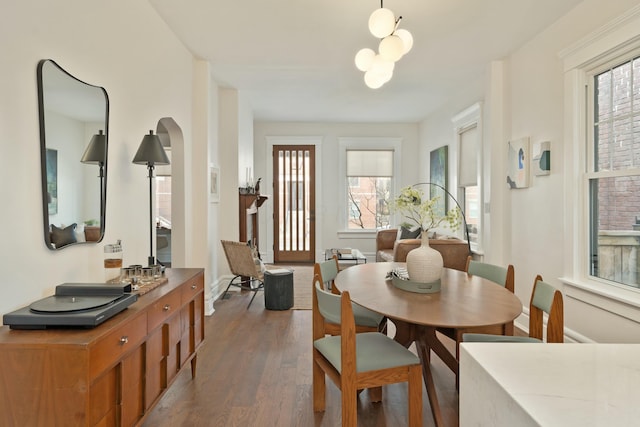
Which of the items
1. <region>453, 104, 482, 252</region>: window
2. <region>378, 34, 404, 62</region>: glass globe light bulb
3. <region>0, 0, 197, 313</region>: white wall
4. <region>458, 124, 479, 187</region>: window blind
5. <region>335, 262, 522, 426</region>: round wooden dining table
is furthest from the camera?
<region>458, 124, 479, 187</region>: window blind

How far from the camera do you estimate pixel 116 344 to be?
5.03 feet

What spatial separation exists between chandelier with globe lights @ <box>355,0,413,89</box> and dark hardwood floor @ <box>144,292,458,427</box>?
2.22m

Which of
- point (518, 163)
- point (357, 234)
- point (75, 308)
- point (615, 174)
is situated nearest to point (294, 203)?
point (357, 234)

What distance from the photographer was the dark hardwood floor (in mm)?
2207

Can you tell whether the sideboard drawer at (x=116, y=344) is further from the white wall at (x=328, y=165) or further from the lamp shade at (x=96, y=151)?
the white wall at (x=328, y=165)

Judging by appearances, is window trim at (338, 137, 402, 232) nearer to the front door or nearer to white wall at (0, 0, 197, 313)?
the front door

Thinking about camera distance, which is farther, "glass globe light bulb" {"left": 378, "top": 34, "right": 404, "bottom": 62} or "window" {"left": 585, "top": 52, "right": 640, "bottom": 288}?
"window" {"left": 585, "top": 52, "right": 640, "bottom": 288}

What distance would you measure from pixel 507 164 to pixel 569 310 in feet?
5.37

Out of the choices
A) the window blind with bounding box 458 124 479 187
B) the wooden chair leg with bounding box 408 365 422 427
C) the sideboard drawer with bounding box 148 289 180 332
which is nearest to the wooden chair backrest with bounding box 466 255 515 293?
the wooden chair leg with bounding box 408 365 422 427

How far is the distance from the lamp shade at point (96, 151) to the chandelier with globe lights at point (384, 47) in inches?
69.9

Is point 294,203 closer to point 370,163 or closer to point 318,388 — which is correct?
point 370,163

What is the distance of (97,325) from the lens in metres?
1.46

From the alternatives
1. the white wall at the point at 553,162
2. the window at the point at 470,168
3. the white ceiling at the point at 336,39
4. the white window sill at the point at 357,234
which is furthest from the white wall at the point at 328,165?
the white wall at the point at 553,162

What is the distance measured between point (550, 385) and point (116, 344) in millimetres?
1530
